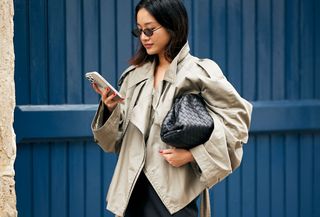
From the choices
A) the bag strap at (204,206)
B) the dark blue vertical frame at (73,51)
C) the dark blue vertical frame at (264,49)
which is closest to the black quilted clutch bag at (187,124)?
the bag strap at (204,206)

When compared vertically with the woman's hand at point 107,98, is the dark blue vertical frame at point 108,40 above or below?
above

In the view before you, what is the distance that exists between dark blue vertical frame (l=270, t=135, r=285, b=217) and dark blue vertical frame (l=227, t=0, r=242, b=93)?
469 mm

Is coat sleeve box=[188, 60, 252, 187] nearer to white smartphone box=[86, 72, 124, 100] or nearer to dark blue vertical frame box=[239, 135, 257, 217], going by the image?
white smartphone box=[86, 72, 124, 100]

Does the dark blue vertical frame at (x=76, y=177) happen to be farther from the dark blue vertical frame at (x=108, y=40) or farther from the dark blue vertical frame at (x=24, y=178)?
the dark blue vertical frame at (x=108, y=40)

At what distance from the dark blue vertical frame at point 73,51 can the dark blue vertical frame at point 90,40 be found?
0.03 m

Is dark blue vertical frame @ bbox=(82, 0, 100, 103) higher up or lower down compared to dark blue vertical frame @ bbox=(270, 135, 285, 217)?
higher up

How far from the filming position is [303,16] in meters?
5.54

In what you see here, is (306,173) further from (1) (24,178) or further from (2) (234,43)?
(1) (24,178)

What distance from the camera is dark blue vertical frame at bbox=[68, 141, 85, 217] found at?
191 inches

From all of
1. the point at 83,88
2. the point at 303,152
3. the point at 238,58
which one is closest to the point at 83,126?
the point at 83,88

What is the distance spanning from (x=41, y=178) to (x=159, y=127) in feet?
4.81

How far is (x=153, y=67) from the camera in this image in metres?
3.72

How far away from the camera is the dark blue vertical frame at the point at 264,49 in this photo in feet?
17.7

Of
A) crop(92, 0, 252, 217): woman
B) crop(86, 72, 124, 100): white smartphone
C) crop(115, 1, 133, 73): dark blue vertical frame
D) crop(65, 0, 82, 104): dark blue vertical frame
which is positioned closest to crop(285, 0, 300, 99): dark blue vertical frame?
crop(115, 1, 133, 73): dark blue vertical frame
